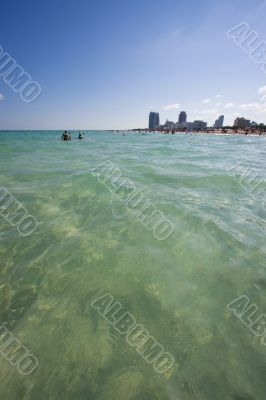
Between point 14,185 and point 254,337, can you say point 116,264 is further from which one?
point 14,185

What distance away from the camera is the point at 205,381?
2334 millimetres

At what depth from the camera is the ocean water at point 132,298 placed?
233cm

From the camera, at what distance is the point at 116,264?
13.8 ft

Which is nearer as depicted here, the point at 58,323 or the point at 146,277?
the point at 58,323

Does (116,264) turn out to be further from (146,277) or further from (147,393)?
(147,393)

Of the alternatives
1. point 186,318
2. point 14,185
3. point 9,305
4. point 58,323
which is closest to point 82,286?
point 58,323

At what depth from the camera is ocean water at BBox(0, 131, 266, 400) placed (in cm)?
233

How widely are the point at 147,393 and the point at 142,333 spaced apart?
66 cm

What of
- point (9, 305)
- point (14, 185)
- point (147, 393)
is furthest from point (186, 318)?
point (14, 185)

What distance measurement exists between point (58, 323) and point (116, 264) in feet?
4.95

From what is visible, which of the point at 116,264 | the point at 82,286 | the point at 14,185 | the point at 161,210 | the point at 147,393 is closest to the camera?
the point at 147,393

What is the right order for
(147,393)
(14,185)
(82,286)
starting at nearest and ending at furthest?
(147,393) < (82,286) < (14,185)

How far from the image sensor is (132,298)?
3393 millimetres

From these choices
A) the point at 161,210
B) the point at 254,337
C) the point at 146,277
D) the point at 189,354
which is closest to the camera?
the point at 189,354
